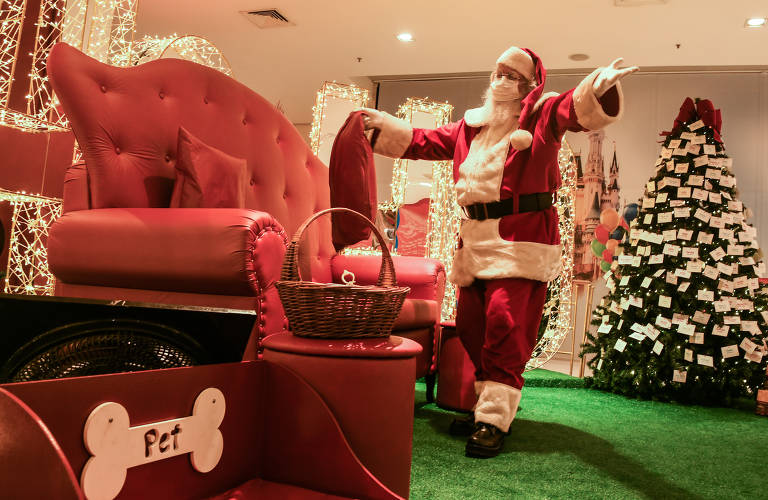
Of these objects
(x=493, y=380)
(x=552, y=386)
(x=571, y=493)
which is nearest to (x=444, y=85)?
(x=552, y=386)

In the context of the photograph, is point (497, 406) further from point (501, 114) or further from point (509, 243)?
point (501, 114)

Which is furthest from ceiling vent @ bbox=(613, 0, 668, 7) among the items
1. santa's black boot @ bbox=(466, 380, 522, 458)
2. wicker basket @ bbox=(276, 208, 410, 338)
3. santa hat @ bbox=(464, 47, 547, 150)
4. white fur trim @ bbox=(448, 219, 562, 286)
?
wicker basket @ bbox=(276, 208, 410, 338)

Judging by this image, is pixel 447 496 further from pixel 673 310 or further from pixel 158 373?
pixel 673 310

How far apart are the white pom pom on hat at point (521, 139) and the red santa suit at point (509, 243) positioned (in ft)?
0.04

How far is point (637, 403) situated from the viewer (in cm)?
335

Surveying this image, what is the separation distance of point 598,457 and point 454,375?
0.67 meters

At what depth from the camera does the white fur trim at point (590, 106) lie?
179 cm

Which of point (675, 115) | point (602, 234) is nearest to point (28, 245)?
point (602, 234)

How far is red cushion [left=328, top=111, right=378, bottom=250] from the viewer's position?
6.29 ft

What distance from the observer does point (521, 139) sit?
197 centimetres

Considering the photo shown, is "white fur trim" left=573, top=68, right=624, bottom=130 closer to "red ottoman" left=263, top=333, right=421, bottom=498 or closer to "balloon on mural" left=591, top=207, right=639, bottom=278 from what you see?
"red ottoman" left=263, top=333, right=421, bottom=498

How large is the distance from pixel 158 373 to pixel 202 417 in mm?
118

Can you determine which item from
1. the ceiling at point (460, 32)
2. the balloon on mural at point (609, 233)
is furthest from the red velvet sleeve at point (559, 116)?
the ceiling at point (460, 32)

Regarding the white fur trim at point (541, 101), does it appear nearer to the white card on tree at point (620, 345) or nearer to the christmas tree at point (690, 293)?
the christmas tree at point (690, 293)
